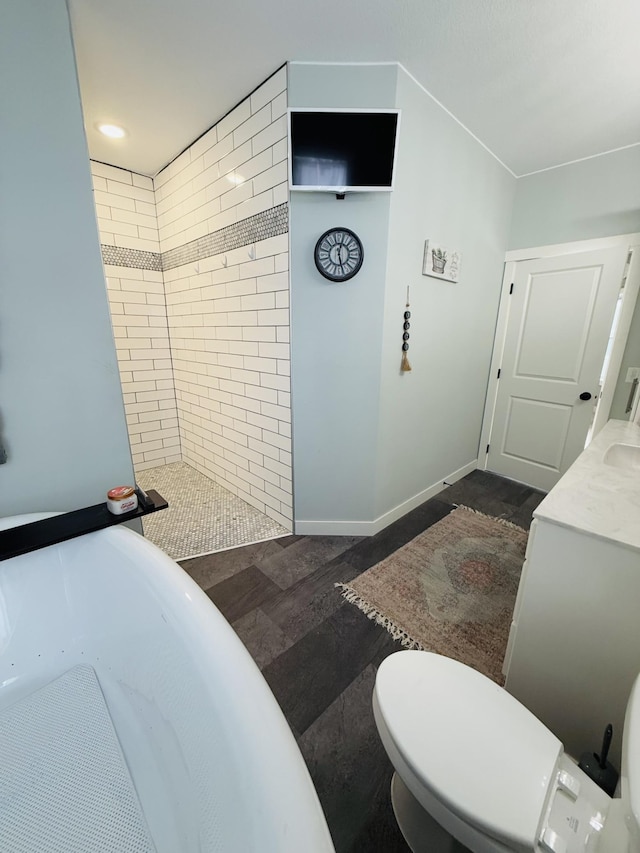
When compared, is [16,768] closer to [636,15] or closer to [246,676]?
[246,676]

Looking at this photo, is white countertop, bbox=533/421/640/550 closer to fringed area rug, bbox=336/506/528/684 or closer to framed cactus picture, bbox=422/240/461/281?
fringed area rug, bbox=336/506/528/684

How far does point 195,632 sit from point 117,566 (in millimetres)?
459

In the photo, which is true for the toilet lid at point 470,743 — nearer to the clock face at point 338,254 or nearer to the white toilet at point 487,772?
the white toilet at point 487,772

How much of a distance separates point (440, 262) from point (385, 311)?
2.01 feet

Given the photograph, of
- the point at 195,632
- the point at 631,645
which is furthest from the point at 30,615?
the point at 631,645

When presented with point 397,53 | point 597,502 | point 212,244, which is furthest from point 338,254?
point 597,502

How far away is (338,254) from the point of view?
1812 millimetres

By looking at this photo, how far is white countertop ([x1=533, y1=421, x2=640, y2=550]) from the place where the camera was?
3.02 feet

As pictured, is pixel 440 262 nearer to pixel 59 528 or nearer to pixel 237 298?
pixel 237 298

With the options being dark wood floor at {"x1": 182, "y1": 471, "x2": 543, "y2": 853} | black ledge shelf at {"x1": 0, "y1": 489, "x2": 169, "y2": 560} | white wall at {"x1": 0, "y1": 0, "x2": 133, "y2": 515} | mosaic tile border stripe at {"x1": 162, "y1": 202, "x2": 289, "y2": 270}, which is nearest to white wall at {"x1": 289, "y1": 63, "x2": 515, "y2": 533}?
mosaic tile border stripe at {"x1": 162, "y1": 202, "x2": 289, "y2": 270}

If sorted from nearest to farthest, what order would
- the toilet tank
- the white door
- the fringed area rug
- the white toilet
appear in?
the toilet tank
the white toilet
the fringed area rug
the white door

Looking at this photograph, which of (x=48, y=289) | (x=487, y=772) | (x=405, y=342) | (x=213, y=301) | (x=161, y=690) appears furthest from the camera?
(x=213, y=301)

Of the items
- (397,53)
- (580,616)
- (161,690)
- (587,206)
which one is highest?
(397,53)

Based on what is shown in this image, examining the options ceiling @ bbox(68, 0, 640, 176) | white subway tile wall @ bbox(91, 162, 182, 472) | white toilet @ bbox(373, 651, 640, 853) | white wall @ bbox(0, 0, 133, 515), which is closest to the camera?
white toilet @ bbox(373, 651, 640, 853)
